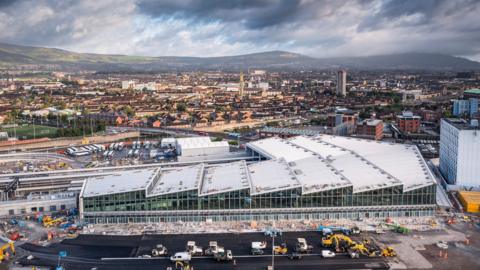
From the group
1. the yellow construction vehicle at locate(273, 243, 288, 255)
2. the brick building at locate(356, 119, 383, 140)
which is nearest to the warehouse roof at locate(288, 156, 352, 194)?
the yellow construction vehicle at locate(273, 243, 288, 255)

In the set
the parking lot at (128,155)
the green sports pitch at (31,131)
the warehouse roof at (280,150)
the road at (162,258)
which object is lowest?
the road at (162,258)

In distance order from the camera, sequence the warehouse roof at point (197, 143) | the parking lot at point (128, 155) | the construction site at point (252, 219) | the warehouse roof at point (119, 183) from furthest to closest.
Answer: the warehouse roof at point (197, 143) < the parking lot at point (128, 155) < the warehouse roof at point (119, 183) < the construction site at point (252, 219)

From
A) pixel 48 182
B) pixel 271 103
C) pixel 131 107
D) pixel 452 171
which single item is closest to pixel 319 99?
pixel 271 103

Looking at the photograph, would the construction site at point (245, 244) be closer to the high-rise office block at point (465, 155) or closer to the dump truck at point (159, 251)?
the dump truck at point (159, 251)

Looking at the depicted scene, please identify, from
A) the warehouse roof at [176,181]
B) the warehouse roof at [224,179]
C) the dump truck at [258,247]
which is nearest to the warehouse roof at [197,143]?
the warehouse roof at [224,179]

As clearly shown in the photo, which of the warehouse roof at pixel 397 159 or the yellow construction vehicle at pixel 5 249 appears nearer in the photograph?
the yellow construction vehicle at pixel 5 249

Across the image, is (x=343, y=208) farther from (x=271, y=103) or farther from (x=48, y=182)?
(x=271, y=103)

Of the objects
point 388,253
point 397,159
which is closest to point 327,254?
point 388,253
